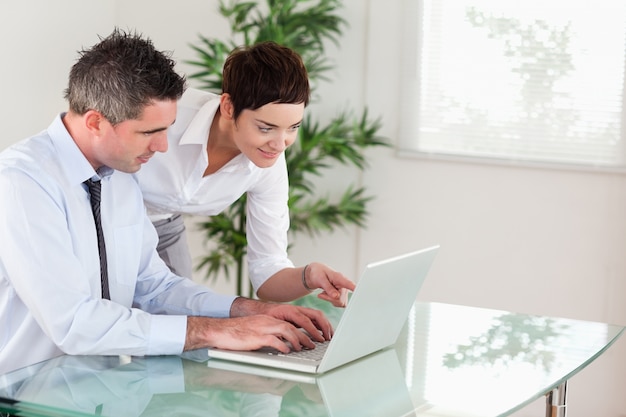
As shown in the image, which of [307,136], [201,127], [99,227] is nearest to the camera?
[99,227]

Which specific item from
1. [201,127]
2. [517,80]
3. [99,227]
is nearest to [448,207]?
[517,80]

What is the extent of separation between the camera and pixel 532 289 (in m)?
4.50

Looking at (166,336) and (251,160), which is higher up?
(251,160)

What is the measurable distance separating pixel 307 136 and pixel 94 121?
2.48m

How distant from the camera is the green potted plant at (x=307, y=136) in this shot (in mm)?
4473

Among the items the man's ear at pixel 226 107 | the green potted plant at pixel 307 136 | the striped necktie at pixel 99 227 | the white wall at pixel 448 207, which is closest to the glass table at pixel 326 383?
the striped necktie at pixel 99 227

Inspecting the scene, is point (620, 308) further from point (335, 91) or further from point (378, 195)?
point (335, 91)

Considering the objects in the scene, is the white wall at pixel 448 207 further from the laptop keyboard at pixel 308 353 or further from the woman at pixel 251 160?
the laptop keyboard at pixel 308 353

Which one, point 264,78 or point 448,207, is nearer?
point 264,78

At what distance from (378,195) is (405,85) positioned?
1.85 ft

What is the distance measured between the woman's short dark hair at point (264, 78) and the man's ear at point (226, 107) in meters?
0.01

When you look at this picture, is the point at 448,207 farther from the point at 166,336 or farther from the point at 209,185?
the point at 166,336

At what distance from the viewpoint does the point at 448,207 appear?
4.63 m

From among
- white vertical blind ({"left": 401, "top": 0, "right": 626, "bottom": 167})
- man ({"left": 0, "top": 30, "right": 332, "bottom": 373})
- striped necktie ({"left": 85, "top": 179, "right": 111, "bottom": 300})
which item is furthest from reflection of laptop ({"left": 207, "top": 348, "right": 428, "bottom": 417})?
white vertical blind ({"left": 401, "top": 0, "right": 626, "bottom": 167})
